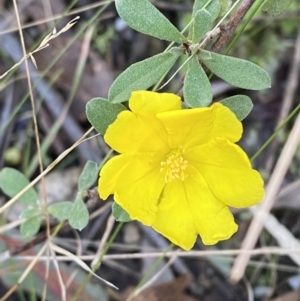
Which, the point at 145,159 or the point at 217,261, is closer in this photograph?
the point at 145,159

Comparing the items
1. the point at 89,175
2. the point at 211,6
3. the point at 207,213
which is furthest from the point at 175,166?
the point at 211,6

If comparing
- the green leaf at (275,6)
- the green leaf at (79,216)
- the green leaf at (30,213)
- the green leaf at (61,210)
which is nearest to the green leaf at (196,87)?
the green leaf at (275,6)

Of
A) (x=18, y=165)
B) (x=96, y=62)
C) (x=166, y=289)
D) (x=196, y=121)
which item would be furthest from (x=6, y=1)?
(x=196, y=121)

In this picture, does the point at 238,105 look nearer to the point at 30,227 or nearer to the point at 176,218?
the point at 176,218

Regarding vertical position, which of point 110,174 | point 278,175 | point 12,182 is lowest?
point 278,175

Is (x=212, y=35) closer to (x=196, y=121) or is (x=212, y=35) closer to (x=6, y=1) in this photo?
(x=196, y=121)
